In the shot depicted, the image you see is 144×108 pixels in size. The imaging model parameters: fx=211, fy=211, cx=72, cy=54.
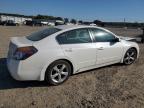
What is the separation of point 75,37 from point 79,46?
0.92 ft

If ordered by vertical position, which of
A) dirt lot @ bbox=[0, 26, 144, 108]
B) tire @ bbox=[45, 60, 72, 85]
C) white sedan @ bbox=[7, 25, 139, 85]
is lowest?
dirt lot @ bbox=[0, 26, 144, 108]

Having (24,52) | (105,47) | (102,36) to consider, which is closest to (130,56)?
(105,47)

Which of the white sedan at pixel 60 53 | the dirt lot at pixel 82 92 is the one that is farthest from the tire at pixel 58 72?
the dirt lot at pixel 82 92

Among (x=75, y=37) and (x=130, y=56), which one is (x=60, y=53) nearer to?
(x=75, y=37)

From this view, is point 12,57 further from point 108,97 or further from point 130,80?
point 130,80

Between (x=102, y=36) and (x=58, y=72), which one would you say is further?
(x=102, y=36)

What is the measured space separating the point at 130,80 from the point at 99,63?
103 centimetres

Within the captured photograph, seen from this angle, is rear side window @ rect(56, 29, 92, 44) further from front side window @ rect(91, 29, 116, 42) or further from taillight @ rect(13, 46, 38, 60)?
taillight @ rect(13, 46, 38, 60)

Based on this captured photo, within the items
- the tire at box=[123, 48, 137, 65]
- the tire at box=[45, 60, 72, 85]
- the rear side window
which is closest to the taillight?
the tire at box=[45, 60, 72, 85]

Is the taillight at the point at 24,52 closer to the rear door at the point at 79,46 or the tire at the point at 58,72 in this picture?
the tire at the point at 58,72

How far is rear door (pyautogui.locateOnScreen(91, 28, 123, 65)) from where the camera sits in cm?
612

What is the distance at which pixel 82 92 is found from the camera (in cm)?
494

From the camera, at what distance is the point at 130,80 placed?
576cm

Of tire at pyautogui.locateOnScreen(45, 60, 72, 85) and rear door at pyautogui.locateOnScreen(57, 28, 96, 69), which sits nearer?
tire at pyautogui.locateOnScreen(45, 60, 72, 85)
